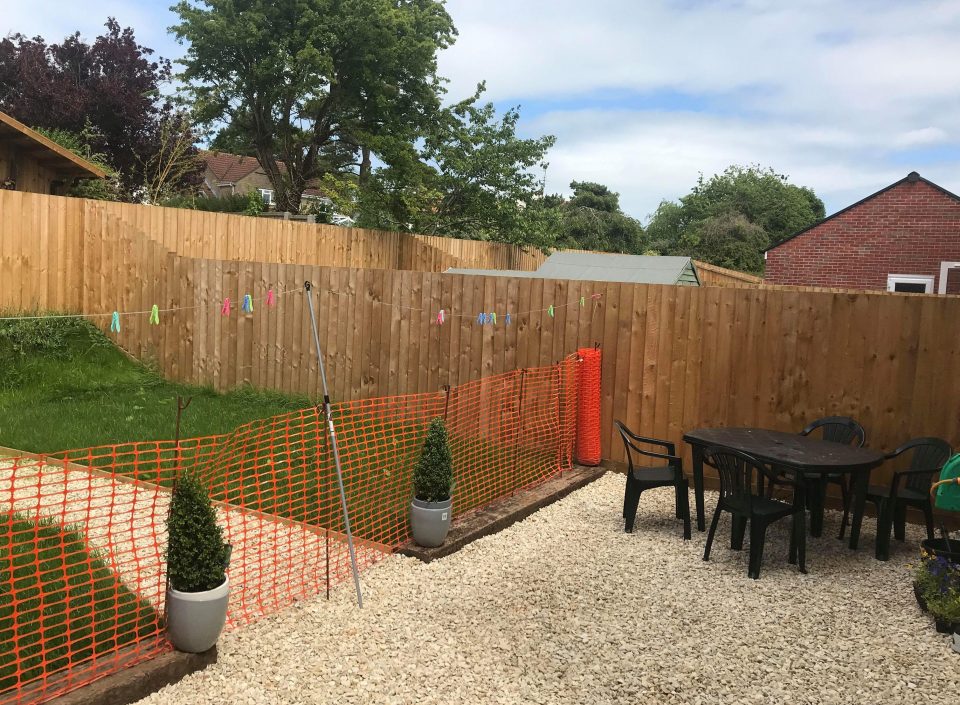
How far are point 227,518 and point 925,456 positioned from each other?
5.37 metres

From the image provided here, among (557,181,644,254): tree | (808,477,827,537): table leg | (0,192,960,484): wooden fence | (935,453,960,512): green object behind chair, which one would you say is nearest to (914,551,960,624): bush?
(935,453,960,512): green object behind chair

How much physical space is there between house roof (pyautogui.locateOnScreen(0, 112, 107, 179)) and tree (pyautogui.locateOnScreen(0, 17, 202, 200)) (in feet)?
18.8

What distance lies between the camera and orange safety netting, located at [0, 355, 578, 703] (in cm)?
382

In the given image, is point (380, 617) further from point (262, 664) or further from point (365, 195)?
point (365, 195)

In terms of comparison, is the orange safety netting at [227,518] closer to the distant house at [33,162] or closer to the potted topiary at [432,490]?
the potted topiary at [432,490]

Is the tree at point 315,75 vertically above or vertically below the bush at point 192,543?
above

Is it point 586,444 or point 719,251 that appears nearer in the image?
point 586,444

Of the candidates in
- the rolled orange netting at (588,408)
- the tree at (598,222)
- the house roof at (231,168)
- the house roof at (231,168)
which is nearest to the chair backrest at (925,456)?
the rolled orange netting at (588,408)

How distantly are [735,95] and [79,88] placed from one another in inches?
839

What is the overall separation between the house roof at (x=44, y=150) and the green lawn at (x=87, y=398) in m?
4.86

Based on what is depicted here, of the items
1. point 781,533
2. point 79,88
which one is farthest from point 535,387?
point 79,88

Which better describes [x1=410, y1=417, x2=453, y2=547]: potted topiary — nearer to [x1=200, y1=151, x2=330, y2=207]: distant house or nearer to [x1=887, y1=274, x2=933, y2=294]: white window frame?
[x1=887, y1=274, x2=933, y2=294]: white window frame

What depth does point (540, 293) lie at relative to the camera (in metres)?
8.66

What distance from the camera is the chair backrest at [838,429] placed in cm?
695
